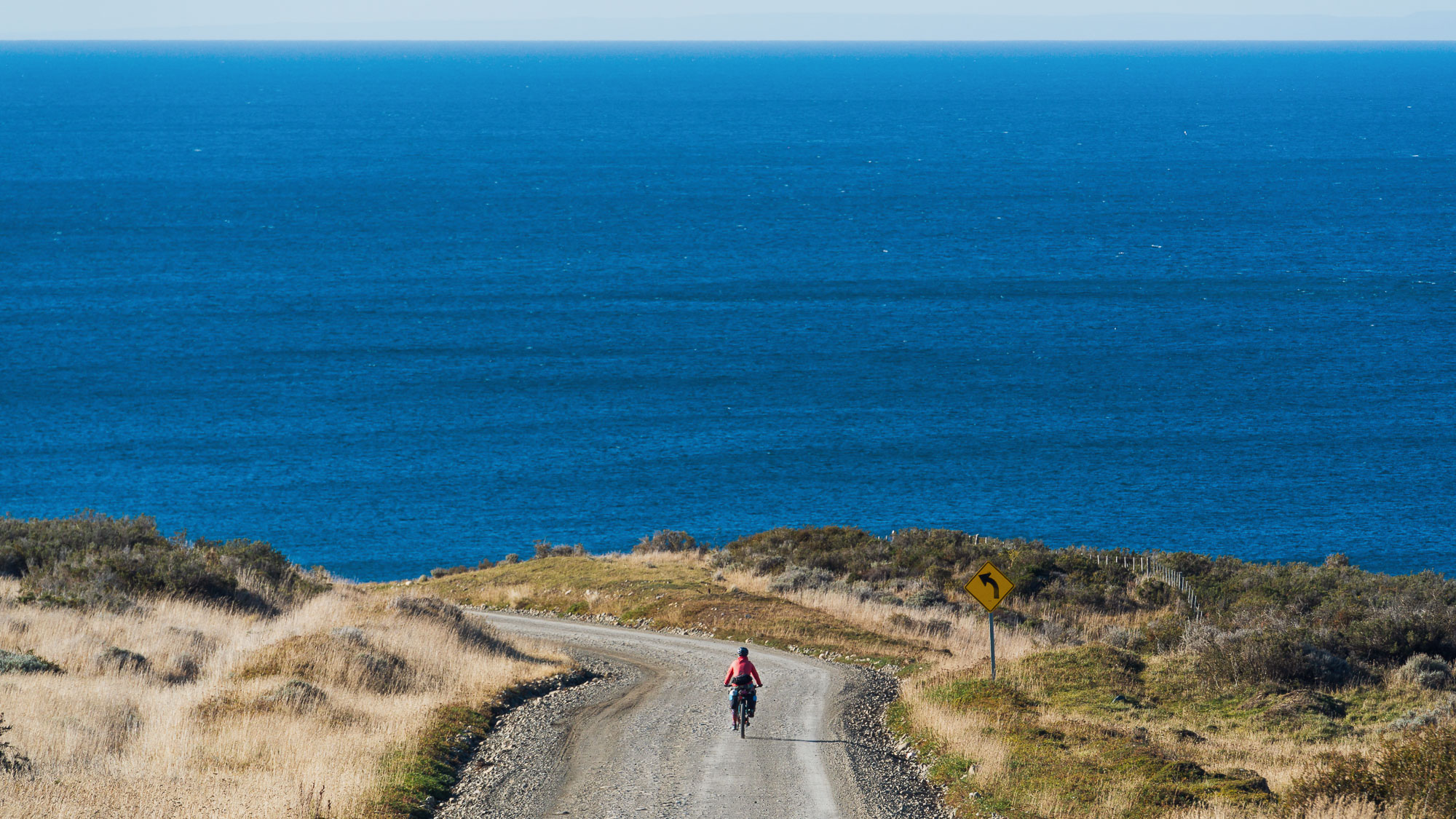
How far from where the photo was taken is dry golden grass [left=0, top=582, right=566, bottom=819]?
42.4ft

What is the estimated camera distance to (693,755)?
1766 centimetres

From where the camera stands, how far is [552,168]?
638ft

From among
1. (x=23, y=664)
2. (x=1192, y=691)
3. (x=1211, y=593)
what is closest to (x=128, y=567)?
(x=23, y=664)

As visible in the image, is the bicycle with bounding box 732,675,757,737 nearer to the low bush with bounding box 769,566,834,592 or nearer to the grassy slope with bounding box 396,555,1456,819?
the grassy slope with bounding box 396,555,1456,819

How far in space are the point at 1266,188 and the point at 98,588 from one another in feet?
552

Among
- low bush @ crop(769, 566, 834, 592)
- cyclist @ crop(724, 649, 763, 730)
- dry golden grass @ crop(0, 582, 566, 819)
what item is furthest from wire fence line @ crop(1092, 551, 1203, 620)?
dry golden grass @ crop(0, 582, 566, 819)

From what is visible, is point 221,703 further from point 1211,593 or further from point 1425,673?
point 1211,593

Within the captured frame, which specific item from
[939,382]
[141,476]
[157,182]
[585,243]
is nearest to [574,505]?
[141,476]

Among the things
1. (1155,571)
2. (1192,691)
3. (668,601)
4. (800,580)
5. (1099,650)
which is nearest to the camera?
(1192,691)

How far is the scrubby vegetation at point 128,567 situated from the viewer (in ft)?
84.0

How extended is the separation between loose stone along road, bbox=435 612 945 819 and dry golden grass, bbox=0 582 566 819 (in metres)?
1.46

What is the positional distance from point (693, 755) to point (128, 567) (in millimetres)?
15676

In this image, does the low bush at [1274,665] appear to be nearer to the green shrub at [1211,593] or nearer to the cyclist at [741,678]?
the green shrub at [1211,593]

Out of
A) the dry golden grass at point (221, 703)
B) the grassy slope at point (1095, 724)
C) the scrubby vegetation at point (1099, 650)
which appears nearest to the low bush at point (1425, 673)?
the scrubby vegetation at point (1099, 650)
